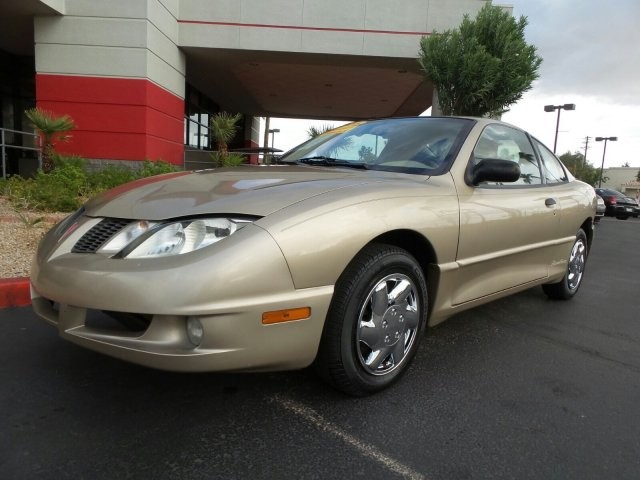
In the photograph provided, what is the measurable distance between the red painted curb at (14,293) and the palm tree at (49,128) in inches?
296

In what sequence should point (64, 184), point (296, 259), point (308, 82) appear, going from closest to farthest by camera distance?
point (296, 259) → point (64, 184) → point (308, 82)

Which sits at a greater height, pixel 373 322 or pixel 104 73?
pixel 104 73

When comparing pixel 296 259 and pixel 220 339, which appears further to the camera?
pixel 296 259

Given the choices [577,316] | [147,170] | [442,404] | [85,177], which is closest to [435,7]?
[147,170]

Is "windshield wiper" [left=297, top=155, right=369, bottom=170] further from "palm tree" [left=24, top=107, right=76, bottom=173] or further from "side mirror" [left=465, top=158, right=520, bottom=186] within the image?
"palm tree" [left=24, top=107, right=76, bottom=173]

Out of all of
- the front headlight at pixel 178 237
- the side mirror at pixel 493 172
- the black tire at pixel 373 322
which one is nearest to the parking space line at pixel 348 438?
the black tire at pixel 373 322

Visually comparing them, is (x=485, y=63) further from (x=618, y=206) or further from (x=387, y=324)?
(x=618, y=206)

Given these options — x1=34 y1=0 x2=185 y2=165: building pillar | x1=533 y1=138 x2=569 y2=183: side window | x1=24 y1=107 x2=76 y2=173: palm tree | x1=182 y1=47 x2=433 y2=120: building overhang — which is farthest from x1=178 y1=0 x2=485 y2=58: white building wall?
x1=533 y1=138 x2=569 y2=183: side window

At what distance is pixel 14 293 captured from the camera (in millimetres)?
3582

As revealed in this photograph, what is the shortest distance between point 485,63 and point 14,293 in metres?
9.42

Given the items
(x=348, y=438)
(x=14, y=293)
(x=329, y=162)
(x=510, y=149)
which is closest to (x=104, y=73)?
(x=14, y=293)

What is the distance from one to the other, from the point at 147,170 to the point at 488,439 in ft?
32.0

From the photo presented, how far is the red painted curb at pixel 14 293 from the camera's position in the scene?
11.7 feet

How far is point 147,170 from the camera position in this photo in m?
10.4
